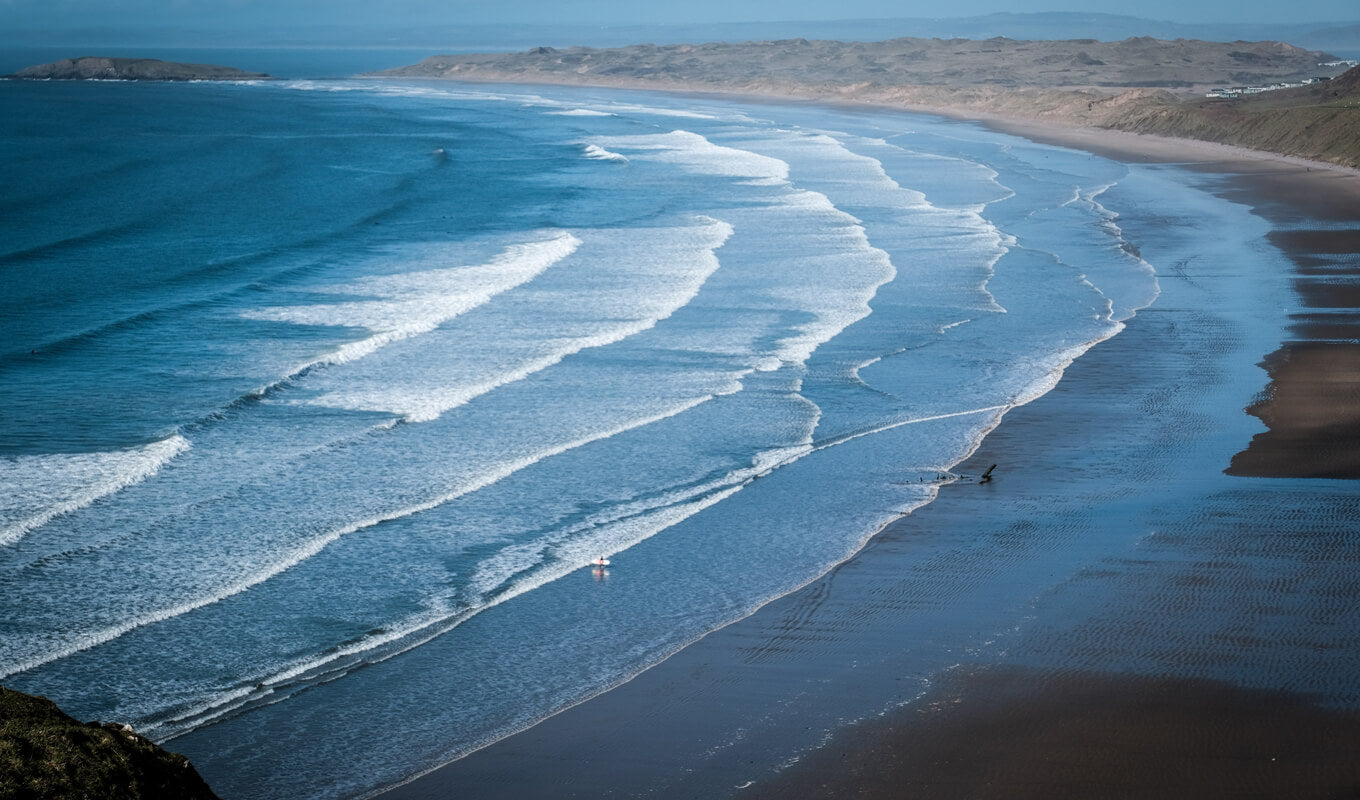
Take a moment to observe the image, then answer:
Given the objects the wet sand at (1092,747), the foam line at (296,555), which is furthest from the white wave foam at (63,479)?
the wet sand at (1092,747)

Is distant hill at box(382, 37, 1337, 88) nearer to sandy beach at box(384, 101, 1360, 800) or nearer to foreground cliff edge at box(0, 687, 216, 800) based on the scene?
sandy beach at box(384, 101, 1360, 800)

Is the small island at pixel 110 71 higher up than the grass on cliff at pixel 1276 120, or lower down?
higher up

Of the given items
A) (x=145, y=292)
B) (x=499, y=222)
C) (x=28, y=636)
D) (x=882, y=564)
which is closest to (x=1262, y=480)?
(x=882, y=564)

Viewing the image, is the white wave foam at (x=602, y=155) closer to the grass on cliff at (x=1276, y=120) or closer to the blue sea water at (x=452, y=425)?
the blue sea water at (x=452, y=425)

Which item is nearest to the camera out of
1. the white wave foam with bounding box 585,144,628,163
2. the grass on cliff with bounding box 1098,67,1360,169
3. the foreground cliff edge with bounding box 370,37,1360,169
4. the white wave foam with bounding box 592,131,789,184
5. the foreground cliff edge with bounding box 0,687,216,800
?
the foreground cliff edge with bounding box 0,687,216,800

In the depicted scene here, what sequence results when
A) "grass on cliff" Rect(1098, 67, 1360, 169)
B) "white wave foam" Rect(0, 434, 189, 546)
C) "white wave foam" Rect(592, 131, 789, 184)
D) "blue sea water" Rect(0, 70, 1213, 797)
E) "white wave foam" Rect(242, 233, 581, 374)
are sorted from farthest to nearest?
"grass on cliff" Rect(1098, 67, 1360, 169)
"white wave foam" Rect(592, 131, 789, 184)
"white wave foam" Rect(242, 233, 581, 374)
"white wave foam" Rect(0, 434, 189, 546)
"blue sea water" Rect(0, 70, 1213, 797)

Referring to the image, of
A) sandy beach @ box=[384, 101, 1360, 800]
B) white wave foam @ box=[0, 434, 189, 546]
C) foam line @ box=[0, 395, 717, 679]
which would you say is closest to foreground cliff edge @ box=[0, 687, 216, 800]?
sandy beach @ box=[384, 101, 1360, 800]
